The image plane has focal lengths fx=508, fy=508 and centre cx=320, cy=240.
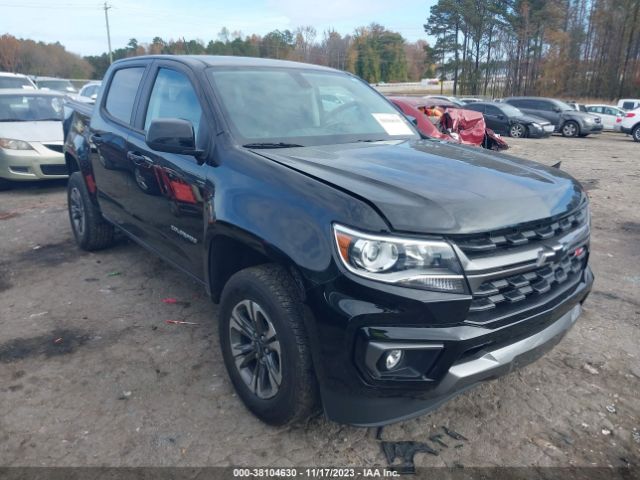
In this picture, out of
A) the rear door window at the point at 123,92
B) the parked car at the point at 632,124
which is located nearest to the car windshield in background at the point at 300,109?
the rear door window at the point at 123,92

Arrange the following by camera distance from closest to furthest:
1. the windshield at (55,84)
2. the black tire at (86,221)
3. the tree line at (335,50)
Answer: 1. the black tire at (86,221)
2. the windshield at (55,84)
3. the tree line at (335,50)

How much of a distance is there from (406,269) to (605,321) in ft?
8.41

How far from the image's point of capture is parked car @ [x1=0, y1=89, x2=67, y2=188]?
7852mm

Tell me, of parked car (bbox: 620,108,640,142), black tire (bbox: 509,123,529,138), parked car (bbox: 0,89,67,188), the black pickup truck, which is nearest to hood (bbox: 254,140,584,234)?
the black pickup truck

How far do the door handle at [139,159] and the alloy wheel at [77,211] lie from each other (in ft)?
5.49

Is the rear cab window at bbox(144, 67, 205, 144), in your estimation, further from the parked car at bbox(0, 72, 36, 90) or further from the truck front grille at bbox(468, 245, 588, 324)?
the parked car at bbox(0, 72, 36, 90)

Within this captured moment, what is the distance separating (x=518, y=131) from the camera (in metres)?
20.1

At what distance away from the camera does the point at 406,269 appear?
201cm

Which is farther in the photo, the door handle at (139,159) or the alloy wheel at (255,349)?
the door handle at (139,159)

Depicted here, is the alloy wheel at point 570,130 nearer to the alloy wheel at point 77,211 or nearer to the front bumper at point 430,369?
the alloy wheel at point 77,211

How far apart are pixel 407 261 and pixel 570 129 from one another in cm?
2274

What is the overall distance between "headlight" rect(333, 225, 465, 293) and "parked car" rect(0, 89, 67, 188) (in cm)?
701

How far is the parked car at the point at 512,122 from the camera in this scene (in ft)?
65.2

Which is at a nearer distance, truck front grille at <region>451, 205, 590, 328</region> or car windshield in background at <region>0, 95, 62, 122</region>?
truck front grille at <region>451, 205, 590, 328</region>
